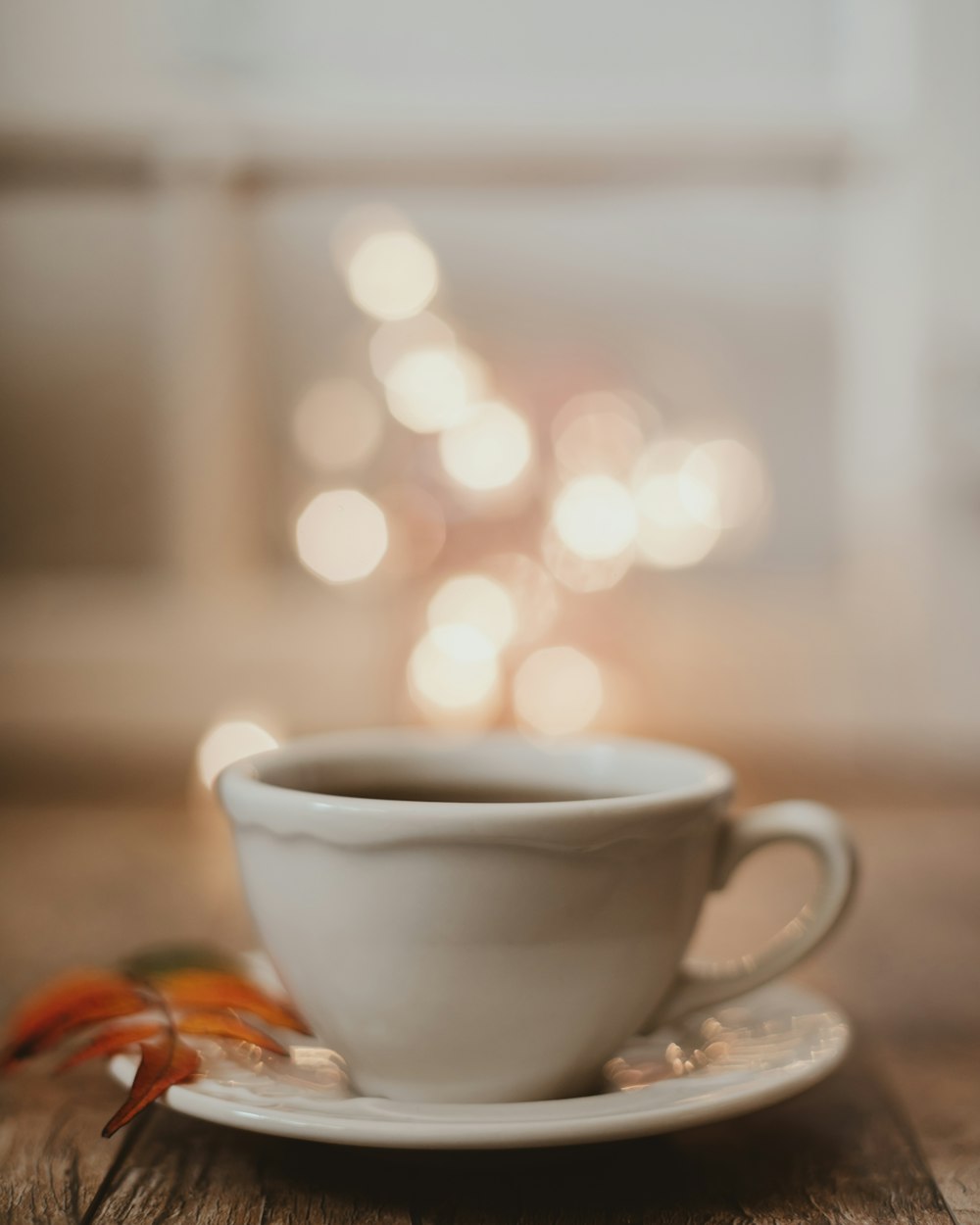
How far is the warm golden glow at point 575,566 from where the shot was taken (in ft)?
5.01

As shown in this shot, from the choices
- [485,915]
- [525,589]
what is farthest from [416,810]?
[525,589]

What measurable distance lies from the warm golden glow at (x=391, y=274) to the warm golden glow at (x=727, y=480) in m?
0.49

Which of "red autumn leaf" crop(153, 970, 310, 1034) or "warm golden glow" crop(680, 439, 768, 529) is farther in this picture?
"warm golden glow" crop(680, 439, 768, 529)

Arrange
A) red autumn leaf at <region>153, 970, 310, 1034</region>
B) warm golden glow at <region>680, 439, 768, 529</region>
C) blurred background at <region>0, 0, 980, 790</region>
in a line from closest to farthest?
1. red autumn leaf at <region>153, 970, 310, 1034</region>
2. blurred background at <region>0, 0, 980, 790</region>
3. warm golden glow at <region>680, 439, 768, 529</region>

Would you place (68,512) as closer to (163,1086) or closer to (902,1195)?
(163,1086)

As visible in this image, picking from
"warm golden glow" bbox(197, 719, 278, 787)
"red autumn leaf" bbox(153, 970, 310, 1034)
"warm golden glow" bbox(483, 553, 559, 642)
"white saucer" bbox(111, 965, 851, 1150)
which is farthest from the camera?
"warm golden glow" bbox(483, 553, 559, 642)

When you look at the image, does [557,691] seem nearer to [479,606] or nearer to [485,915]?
[479,606]

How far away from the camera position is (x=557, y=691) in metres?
1.50

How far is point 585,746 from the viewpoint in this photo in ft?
1.50

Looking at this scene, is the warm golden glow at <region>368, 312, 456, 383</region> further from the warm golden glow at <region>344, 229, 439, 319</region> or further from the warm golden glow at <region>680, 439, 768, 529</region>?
the warm golden glow at <region>680, 439, 768, 529</region>

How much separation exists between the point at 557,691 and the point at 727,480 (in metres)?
0.48

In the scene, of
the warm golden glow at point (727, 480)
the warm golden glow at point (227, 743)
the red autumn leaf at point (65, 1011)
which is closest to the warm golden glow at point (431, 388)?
the warm golden glow at point (727, 480)

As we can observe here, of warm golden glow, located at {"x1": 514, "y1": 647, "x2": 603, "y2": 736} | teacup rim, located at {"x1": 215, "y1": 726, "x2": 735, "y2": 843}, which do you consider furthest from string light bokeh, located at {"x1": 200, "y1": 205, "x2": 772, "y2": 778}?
teacup rim, located at {"x1": 215, "y1": 726, "x2": 735, "y2": 843}

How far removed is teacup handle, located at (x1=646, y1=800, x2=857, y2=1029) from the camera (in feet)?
1.30
